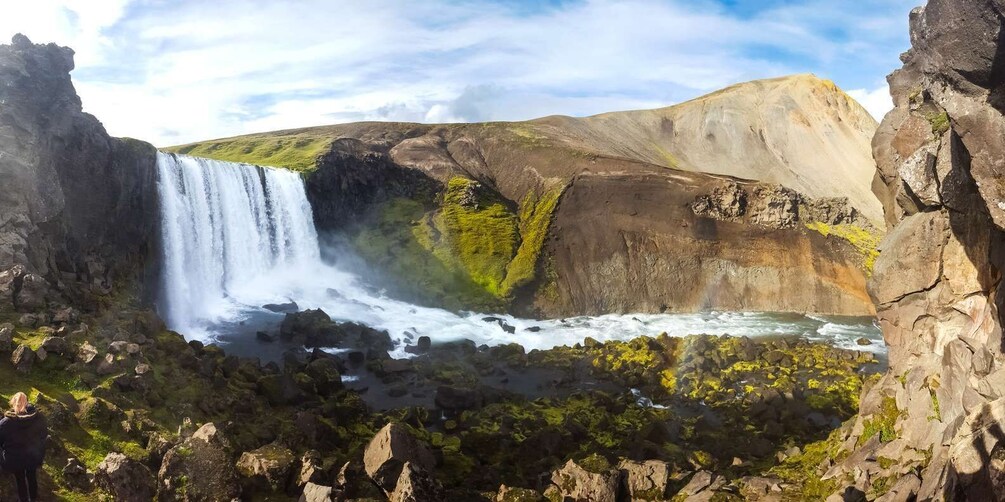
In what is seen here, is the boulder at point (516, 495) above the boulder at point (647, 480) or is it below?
below

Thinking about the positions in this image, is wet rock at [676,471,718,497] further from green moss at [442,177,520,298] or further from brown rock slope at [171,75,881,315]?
green moss at [442,177,520,298]

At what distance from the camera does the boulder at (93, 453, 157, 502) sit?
41.0ft

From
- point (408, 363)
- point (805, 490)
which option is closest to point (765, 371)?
point (805, 490)

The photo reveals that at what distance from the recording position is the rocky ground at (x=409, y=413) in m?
14.7

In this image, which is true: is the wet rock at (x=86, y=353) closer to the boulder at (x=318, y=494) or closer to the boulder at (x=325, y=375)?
the boulder at (x=318, y=494)

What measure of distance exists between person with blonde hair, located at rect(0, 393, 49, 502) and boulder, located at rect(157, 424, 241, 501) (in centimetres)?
257

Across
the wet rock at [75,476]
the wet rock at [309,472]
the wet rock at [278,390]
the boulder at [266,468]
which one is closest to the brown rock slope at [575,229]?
Result: the wet rock at [278,390]

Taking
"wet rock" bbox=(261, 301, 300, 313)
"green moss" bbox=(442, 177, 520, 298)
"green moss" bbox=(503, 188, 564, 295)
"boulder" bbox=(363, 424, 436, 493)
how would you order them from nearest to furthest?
"boulder" bbox=(363, 424, 436, 493)
"wet rock" bbox=(261, 301, 300, 313)
"green moss" bbox=(503, 188, 564, 295)
"green moss" bbox=(442, 177, 520, 298)

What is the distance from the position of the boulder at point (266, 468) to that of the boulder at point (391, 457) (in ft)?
7.34

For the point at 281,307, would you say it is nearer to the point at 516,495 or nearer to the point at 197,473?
the point at 197,473

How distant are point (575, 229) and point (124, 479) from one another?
41.3 meters

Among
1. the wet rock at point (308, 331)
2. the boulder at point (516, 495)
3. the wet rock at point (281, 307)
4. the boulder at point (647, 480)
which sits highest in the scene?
the wet rock at point (281, 307)

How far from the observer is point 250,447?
1733cm

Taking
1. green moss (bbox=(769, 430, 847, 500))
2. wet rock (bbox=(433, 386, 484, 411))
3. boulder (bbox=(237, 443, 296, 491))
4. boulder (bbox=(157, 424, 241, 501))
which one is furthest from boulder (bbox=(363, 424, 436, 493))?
green moss (bbox=(769, 430, 847, 500))
